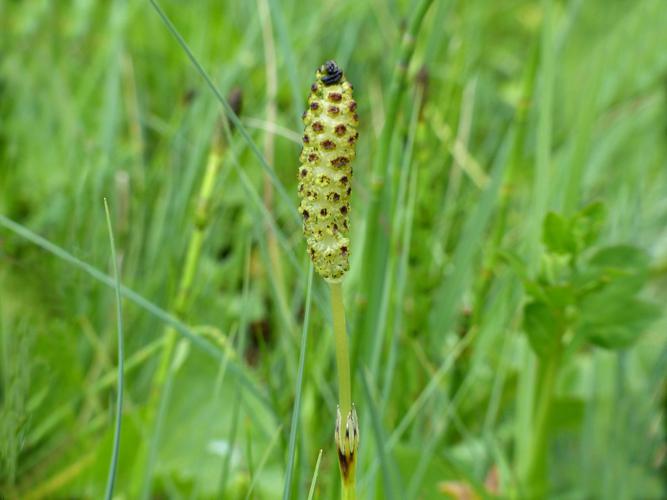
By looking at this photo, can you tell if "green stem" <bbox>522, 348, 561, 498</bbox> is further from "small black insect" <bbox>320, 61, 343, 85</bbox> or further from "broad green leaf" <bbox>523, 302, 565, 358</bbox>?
"small black insect" <bbox>320, 61, 343, 85</bbox>

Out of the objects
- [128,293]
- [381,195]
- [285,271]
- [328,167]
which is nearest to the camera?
[328,167]

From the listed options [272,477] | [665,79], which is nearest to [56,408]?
[272,477]

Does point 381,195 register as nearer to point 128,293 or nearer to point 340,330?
point 128,293

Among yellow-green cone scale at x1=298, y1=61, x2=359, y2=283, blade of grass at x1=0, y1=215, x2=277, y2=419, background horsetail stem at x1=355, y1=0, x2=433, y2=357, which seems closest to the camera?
yellow-green cone scale at x1=298, y1=61, x2=359, y2=283

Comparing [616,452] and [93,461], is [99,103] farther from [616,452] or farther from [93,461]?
→ [616,452]

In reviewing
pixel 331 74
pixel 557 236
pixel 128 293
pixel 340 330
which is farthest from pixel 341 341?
pixel 557 236

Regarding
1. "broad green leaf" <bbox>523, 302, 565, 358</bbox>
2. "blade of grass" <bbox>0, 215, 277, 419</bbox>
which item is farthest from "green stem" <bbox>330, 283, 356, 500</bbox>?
"broad green leaf" <bbox>523, 302, 565, 358</bbox>

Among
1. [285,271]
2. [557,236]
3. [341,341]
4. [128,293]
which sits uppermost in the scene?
[285,271]

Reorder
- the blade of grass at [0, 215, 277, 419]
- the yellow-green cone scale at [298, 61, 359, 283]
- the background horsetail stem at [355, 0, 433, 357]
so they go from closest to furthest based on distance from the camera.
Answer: the yellow-green cone scale at [298, 61, 359, 283] < the blade of grass at [0, 215, 277, 419] < the background horsetail stem at [355, 0, 433, 357]
